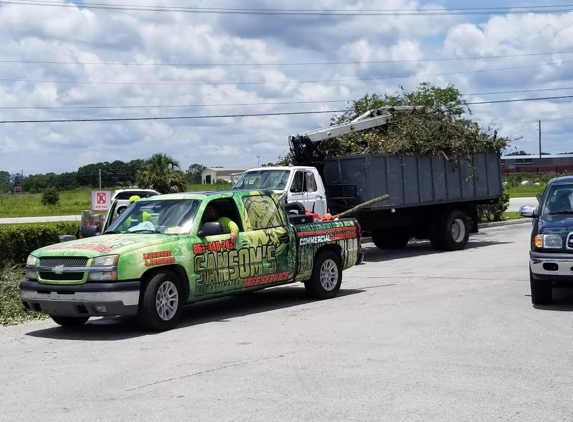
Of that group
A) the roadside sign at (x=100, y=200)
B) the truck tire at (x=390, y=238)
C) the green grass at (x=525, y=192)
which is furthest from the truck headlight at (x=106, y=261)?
the green grass at (x=525, y=192)

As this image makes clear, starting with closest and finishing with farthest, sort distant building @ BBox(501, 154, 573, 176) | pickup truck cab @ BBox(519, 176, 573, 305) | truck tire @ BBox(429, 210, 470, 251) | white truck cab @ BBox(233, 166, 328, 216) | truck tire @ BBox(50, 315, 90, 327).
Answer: truck tire @ BBox(50, 315, 90, 327), pickup truck cab @ BBox(519, 176, 573, 305), white truck cab @ BBox(233, 166, 328, 216), truck tire @ BBox(429, 210, 470, 251), distant building @ BBox(501, 154, 573, 176)

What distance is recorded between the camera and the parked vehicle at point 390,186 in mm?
19125

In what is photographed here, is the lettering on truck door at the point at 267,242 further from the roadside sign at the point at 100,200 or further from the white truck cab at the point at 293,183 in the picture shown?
the roadside sign at the point at 100,200

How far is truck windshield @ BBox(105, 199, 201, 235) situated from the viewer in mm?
11023

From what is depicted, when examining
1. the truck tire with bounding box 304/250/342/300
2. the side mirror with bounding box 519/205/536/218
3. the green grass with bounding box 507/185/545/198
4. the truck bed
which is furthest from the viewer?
the green grass with bounding box 507/185/545/198

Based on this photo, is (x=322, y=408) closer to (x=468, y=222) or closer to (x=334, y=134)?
(x=334, y=134)

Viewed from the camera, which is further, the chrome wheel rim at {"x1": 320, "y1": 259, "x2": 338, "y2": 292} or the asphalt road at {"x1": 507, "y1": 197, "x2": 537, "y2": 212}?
the asphalt road at {"x1": 507, "y1": 197, "x2": 537, "y2": 212}

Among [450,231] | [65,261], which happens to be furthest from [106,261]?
[450,231]

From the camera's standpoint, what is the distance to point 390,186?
65.3 ft

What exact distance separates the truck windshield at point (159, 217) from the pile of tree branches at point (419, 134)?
9.67 meters

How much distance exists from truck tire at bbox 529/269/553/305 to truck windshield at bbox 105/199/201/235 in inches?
187

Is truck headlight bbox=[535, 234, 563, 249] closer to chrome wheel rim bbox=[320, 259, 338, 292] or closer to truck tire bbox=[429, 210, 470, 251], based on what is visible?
chrome wheel rim bbox=[320, 259, 338, 292]

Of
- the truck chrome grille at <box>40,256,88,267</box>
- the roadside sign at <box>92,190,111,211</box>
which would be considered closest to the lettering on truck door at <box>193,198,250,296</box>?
the truck chrome grille at <box>40,256,88,267</box>

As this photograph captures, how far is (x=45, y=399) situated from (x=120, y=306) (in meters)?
2.76
